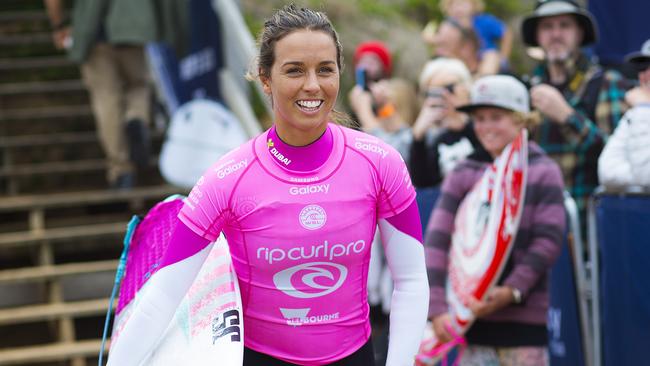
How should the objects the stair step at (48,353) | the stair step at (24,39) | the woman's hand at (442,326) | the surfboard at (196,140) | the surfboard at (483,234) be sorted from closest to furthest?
1. the surfboard at (483,234)
2. the woman's hand at (442,326)
3. the stair step at (48,353)
4. the surfboard at (196,140)
5. the stair step at (24,39)

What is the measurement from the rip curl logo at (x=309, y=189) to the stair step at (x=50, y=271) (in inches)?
204

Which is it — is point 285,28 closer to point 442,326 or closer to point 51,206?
point 442,326

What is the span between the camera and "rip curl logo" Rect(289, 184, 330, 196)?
3500 millimetres

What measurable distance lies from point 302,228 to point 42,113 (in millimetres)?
7487

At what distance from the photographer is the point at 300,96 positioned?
137 inches

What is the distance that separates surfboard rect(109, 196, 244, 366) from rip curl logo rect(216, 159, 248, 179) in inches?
14.5

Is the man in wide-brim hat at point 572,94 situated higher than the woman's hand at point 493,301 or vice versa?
the man in wide-brim hat at point 572,94

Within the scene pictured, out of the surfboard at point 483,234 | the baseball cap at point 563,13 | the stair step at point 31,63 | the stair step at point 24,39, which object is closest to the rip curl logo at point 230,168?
the surfboard at point 483,234

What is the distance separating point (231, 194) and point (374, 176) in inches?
19.0

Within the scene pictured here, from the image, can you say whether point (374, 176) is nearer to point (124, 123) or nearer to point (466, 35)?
point (466, 35)

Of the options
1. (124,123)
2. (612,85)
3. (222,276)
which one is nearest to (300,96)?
(222,276)

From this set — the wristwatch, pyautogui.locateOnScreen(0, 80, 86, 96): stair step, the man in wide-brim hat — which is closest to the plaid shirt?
the man in wide-brim hat

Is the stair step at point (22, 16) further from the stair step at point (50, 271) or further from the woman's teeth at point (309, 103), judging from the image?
the woman's teeth at point (309, 103)

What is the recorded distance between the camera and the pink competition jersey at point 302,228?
349 centimetres
